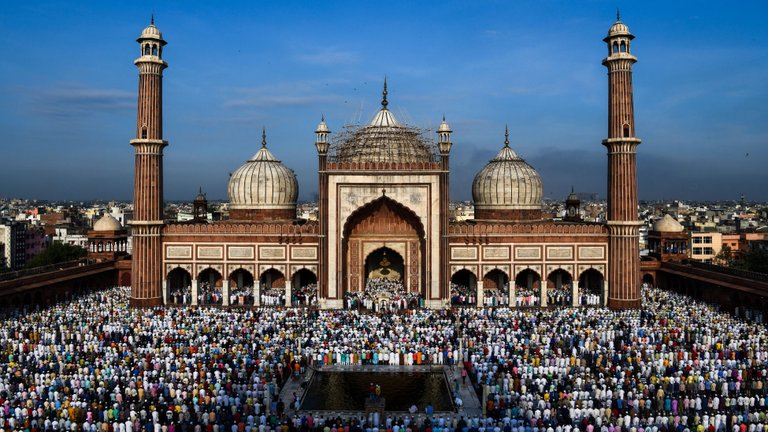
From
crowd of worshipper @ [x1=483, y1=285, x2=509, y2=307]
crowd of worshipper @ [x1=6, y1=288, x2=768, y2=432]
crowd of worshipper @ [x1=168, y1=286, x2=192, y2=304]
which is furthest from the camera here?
crowd of worshipper @ [x1=168, y1=286, x2=192, y2=304]

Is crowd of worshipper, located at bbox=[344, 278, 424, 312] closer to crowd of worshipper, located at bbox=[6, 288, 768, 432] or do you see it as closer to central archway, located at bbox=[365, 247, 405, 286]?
central archway, located at bbox=[365, 247, 405, 286]

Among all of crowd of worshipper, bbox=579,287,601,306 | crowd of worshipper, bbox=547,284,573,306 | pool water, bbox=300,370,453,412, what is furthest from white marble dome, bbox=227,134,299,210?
pool water, bbox=300,370,453,412

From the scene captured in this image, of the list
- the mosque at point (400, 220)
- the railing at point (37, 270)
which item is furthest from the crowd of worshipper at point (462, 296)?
the railing at point (37, 270)

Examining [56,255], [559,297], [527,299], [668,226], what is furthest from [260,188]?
[668,226]

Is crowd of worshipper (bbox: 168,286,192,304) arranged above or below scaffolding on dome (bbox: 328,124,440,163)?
below

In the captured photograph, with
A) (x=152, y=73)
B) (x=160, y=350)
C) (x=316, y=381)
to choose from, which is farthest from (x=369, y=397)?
(x=152, y=73)

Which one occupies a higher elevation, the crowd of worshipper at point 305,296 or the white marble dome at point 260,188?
the white marble dome at point 260,188

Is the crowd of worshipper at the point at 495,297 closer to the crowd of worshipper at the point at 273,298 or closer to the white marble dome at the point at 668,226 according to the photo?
the crowd of worshipper at the point at 273,298
